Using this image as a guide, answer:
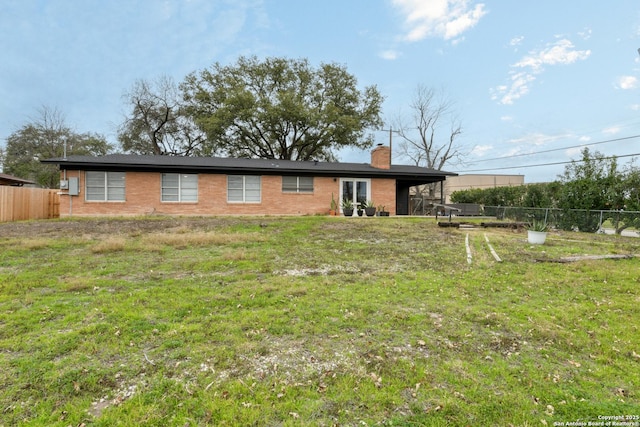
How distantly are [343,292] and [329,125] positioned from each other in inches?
964

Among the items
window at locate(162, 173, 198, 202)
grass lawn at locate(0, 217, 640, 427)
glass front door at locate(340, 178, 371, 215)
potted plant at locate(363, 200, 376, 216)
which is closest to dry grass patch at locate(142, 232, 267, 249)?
grass lawn at locate(0, 217, 640, 427)

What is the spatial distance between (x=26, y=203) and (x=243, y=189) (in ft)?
33.9

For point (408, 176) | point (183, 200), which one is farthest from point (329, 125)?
point (183, 200)

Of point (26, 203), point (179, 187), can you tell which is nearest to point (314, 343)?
point (179, 187)

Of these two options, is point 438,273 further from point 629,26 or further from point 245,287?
point 629,26

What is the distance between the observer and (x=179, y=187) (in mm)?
15781

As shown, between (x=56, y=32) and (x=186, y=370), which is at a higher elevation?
(x=56, y=32)

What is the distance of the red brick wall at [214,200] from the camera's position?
14.8m

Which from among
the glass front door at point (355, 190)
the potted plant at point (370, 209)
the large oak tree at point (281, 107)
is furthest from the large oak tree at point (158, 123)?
the potted plant at point (370, 209)

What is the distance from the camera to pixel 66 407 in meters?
2.08

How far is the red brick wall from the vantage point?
1481 cm

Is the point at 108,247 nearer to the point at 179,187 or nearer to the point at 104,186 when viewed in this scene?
the point at 179,187

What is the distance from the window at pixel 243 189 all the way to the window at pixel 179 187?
5.74 feet

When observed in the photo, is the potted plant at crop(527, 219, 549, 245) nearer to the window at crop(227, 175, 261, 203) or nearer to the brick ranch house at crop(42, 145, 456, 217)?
the brick ranch house at crop(42, 145, 456, 217)
